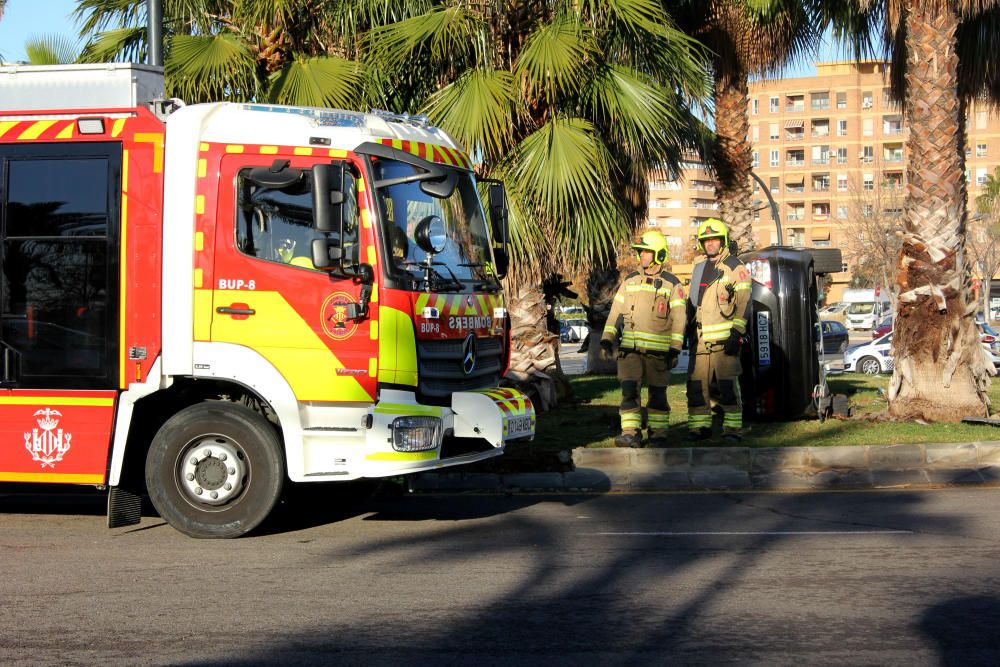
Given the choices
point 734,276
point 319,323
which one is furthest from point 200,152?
point 734,276

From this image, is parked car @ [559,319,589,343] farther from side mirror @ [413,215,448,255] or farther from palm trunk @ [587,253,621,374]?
side mirror @ [413,215,448,255]

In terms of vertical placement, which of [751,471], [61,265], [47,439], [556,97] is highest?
[556,97]

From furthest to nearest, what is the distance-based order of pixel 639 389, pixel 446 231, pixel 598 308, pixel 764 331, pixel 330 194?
pixel 598 308, pixel 764 331, pixel 639 389, pixel 446 231, pixel 330 194

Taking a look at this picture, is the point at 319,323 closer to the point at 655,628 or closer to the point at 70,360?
the point at 70,360

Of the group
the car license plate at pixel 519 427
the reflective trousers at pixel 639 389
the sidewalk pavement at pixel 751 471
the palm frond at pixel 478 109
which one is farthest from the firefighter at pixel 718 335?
the car license plate at pixel 519 427

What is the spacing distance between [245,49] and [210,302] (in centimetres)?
715

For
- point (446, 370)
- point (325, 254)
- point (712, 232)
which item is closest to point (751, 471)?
point (712, 232)

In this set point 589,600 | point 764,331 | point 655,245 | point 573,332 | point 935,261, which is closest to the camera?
point 589,600

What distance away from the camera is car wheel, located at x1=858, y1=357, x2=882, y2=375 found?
91.0 ft

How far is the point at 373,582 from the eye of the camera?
20.9 ft

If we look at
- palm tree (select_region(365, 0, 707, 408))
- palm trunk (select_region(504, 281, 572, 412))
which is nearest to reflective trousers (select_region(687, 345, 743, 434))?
palm tree (select_region(365, 0, 707, 408))

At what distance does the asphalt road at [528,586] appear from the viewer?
5.00 m

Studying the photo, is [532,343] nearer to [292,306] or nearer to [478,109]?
[478,109]

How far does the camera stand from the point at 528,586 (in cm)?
620
